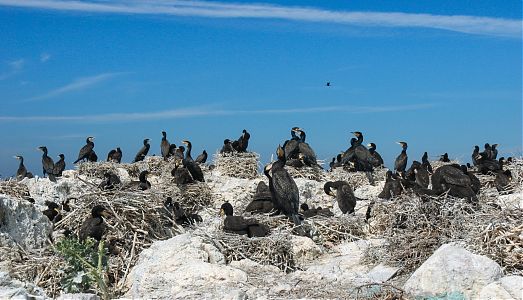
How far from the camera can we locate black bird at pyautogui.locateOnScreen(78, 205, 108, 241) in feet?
38.2

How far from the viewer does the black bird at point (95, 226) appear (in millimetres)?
11641

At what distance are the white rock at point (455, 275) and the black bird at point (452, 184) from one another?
13.3ft

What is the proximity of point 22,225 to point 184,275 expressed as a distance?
13.1 ft

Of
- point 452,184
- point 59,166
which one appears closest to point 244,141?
point 59,166

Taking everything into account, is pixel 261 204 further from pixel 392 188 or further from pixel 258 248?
pixel 258 248

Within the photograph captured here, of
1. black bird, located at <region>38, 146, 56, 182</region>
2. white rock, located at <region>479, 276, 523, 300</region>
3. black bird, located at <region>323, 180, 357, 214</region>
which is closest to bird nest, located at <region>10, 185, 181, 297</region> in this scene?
black bird, located at <region>323, 180, 357, 214</region>

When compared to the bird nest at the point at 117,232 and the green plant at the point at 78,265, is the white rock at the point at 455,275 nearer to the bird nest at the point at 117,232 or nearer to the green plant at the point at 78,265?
the green plant at the point at 78,265

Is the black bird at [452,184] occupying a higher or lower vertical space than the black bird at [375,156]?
higher

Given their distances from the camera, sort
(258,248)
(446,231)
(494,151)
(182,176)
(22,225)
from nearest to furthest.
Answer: (446,231), (258,248), (22,225), (182,176), (494,151)

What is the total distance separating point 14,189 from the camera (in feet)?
58.7

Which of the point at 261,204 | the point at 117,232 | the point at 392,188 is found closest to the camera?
the point at 117,232

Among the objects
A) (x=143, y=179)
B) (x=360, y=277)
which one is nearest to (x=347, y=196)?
(x=143, y=179)

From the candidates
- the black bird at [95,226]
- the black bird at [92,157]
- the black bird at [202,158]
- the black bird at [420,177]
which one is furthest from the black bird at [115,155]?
the black bird at [95,226]

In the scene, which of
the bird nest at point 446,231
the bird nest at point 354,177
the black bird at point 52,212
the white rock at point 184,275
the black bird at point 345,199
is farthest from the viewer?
the bird nest at point 354,177
